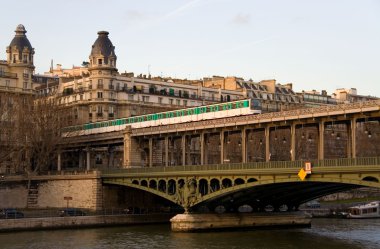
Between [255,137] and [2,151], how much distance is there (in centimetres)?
4430

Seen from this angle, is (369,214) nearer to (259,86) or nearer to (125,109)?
(125,109)

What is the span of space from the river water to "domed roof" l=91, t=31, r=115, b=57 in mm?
53557

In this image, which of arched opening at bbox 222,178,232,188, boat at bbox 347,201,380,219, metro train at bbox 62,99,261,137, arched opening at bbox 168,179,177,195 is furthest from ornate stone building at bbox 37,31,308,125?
arched opening at bbox 222,178,232,188

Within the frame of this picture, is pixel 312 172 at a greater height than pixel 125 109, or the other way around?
pixel 125 109

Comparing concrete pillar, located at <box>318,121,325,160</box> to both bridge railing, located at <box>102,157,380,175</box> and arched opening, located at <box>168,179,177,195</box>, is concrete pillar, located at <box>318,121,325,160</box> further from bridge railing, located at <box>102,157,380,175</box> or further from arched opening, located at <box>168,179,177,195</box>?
arched opening, located at <box>168,179,177,195</box>

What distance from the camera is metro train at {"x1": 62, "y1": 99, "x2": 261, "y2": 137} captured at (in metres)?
79.2

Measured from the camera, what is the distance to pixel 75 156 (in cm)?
11806

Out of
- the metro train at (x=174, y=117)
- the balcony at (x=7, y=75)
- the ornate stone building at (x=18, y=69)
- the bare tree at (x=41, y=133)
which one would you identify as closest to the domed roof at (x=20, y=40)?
the ornate stone building at (x=18, y=69)

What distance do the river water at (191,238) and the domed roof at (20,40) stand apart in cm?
6555

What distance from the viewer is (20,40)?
12938 cm

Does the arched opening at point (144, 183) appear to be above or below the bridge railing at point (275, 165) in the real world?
below

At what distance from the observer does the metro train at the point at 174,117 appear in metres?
79.2

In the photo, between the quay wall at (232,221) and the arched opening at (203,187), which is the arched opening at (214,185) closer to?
the arched opening at (203,187)

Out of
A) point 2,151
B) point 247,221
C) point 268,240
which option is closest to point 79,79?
point 2,151
